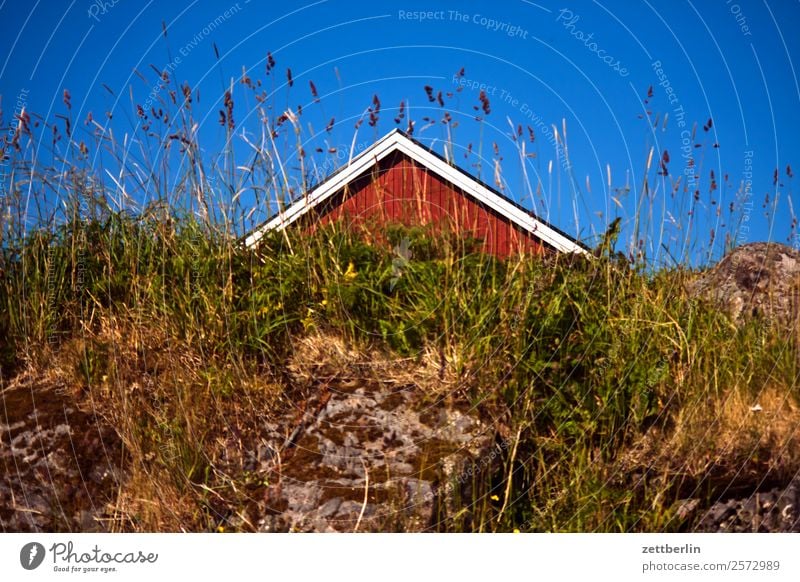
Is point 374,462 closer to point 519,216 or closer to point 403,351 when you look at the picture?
point 403,351

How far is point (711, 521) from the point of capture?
393 cm

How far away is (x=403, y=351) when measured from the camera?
4.45 m

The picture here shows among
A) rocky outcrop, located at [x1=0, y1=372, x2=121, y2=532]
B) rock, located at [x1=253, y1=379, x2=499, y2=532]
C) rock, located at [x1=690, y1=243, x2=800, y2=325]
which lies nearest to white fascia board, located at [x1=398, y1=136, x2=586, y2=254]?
rock, located at [x1=690, y1=243, x2=800, y2=325]

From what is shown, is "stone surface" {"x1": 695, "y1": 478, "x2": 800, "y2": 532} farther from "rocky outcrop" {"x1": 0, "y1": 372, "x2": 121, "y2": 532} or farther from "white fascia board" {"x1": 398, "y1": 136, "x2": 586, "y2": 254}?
"rocky outcrop" {"x1": 0, "y1": 372, "x2": 121, "y2": 532}

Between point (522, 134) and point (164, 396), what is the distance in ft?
9.26

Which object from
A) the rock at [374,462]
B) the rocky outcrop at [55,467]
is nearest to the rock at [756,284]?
the rock at [374,462]

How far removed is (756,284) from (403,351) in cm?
301

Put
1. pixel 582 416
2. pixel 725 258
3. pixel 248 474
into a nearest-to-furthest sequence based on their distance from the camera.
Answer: pixel 248 474
pixel 582 416
pixel 725 258

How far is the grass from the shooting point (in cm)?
396

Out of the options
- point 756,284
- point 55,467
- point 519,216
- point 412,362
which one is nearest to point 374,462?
point 412,362

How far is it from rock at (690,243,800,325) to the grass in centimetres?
21
